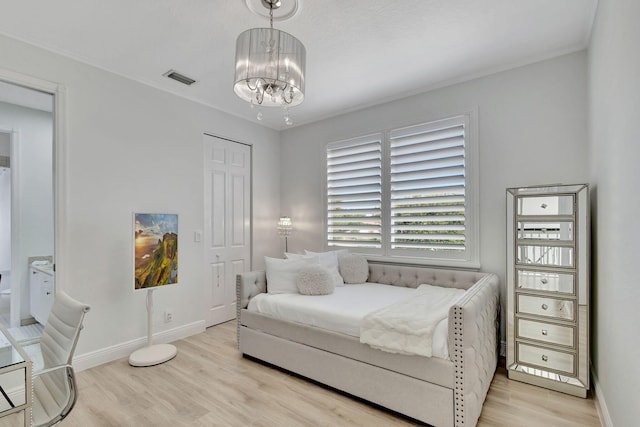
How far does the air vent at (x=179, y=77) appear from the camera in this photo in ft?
10.0

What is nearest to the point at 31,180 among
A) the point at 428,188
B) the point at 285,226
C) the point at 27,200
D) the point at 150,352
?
the point at 27,200

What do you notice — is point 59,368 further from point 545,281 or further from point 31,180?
point 31,180

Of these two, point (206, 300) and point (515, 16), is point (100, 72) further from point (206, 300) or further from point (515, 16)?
point (515, 16)

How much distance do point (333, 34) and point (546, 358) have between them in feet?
10.1

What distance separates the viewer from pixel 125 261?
10.1ft

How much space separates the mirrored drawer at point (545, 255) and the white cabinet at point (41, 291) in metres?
4.62

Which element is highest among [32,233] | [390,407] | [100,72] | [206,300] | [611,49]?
[100,72]

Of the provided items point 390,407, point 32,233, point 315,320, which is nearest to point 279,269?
point 315,320

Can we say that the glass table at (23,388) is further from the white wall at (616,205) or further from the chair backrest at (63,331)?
the white wall at (616,205)

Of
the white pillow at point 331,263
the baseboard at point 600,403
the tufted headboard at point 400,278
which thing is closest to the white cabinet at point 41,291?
the tufted headboard at point 400,278

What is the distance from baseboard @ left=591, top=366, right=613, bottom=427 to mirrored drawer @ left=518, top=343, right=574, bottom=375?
18 centimetres

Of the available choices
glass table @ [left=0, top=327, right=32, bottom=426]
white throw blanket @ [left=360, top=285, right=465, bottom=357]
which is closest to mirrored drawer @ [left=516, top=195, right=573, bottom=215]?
white throw blanket @ [left=360, top=285, right=465, bottom=357]

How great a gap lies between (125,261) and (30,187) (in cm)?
193

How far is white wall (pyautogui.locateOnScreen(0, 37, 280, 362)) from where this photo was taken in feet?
8.89
